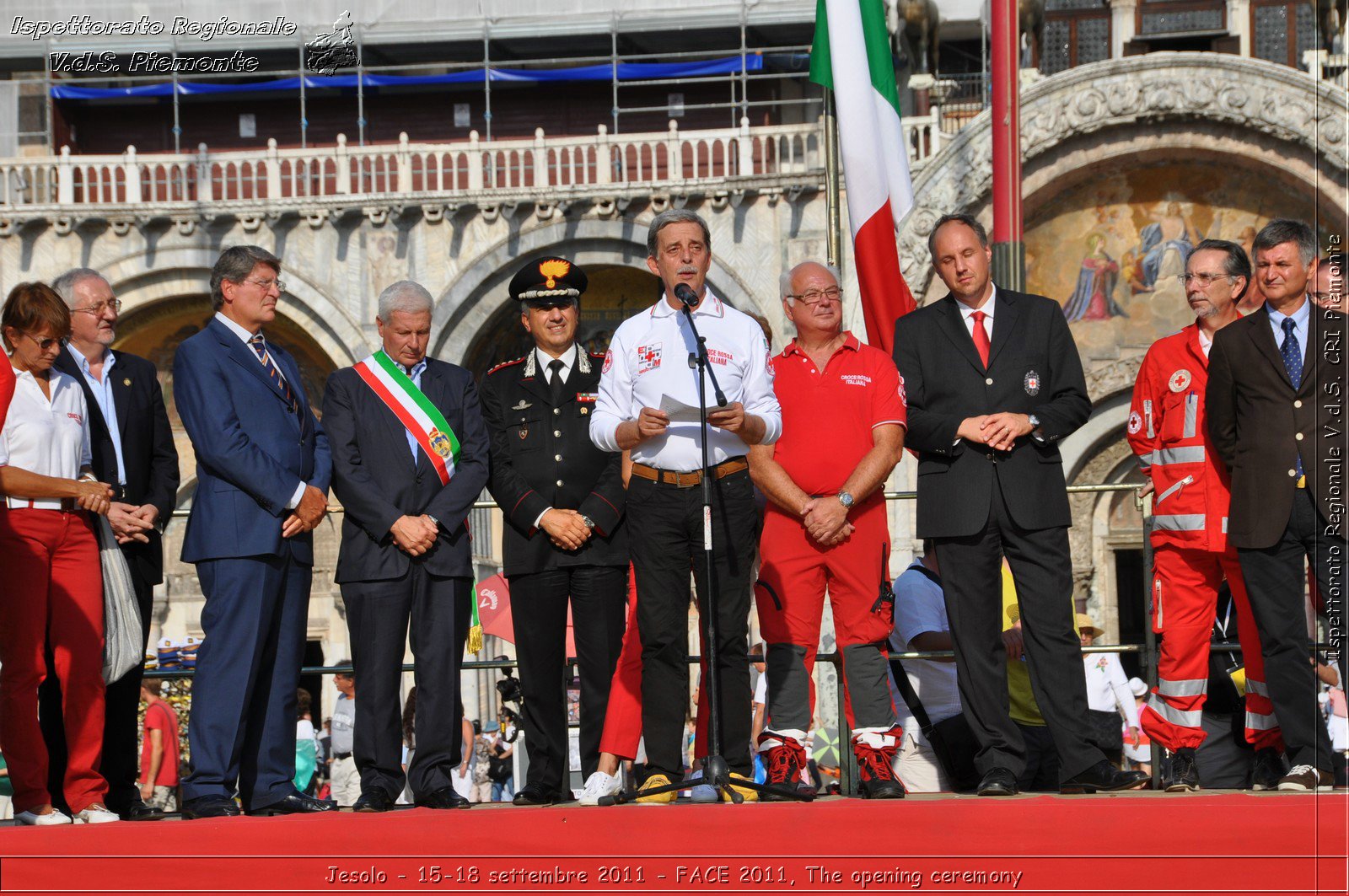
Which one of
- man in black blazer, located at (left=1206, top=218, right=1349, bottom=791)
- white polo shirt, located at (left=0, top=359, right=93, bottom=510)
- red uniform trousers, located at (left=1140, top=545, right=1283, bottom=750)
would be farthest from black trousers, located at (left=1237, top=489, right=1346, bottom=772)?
white polo shirt, located at (left=0, top=359, right=93, bottom=510)

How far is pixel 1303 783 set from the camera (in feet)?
18.2

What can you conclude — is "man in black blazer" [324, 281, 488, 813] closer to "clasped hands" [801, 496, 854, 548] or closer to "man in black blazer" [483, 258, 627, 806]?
"man in black blazer" [483, 258, 627, 806]

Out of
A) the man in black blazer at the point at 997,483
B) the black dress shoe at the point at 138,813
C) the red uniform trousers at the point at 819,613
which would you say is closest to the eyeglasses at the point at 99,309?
the black dress shoe at the point at 138,813

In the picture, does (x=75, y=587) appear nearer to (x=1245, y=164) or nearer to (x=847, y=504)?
(x=847, y=504)

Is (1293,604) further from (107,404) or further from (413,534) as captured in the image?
(107,404)

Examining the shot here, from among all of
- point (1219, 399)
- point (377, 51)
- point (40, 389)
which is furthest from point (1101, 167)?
point (40, 389)

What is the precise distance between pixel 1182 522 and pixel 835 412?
1.42m

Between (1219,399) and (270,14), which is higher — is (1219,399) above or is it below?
below

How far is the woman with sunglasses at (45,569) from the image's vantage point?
225 inches

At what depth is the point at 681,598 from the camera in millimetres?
5906

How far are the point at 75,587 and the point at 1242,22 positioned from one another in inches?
771

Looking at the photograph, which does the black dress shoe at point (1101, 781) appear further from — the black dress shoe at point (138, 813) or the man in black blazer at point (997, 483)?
the black dress shoe at point (138, 813)

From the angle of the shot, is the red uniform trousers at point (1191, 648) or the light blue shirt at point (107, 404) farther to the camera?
the light blue shirt at point (107, 404)

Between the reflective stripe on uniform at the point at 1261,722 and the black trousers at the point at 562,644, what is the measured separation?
248 centimetres
